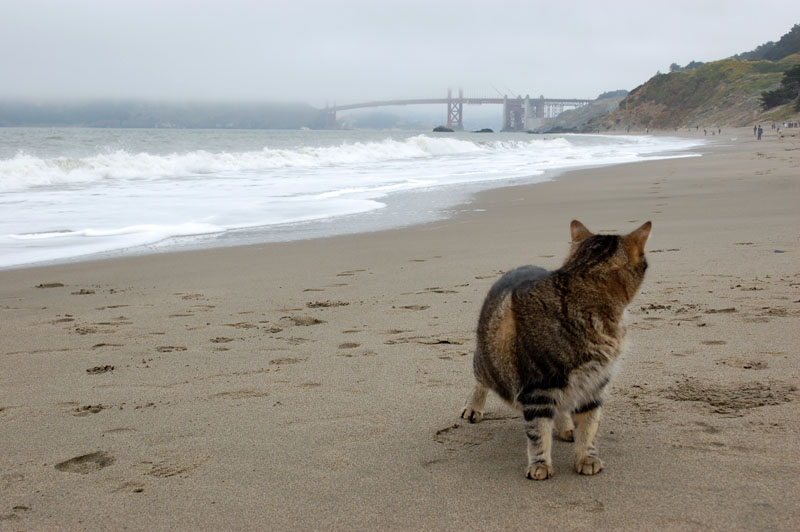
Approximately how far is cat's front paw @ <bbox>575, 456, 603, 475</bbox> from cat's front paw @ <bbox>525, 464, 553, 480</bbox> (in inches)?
4.4

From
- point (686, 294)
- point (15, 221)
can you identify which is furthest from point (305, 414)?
point (15, 221)

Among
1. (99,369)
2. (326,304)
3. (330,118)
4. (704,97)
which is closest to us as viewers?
(99,369)

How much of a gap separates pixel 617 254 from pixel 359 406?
1.41 m

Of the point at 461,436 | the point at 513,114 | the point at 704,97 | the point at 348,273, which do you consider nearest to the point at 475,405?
the point at 461,436

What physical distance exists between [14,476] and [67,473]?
190mm

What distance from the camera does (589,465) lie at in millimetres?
2500

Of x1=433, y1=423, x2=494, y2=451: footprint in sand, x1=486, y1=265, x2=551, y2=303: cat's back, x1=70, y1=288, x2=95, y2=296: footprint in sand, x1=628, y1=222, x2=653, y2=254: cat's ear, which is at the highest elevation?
x1=628, y1=222, x2=653, y2=254: cat's ear

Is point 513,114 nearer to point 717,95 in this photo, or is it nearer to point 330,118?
point 330,118

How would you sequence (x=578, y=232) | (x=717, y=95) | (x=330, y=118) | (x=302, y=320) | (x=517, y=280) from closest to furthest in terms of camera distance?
(x=578, y=232)
(x=517, y=280)
(x=302, y=320)
(x=717, y=95)
(x=330, y=118)

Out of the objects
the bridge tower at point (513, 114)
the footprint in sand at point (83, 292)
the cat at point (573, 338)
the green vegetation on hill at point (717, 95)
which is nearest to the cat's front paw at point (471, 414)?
the cat at point (573, 338)

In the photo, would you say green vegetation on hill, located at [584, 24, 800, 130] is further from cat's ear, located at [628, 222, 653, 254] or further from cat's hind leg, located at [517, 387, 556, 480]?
cat's hind leg, located at [517, 387, 556, 480]

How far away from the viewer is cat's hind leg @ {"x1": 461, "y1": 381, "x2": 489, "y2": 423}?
3.00m

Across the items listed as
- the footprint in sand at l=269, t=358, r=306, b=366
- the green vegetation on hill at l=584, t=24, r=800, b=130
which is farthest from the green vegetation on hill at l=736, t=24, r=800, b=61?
the footprint in sand at l=269, t=358, r=306, b=366

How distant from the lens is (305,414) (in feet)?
10.3
